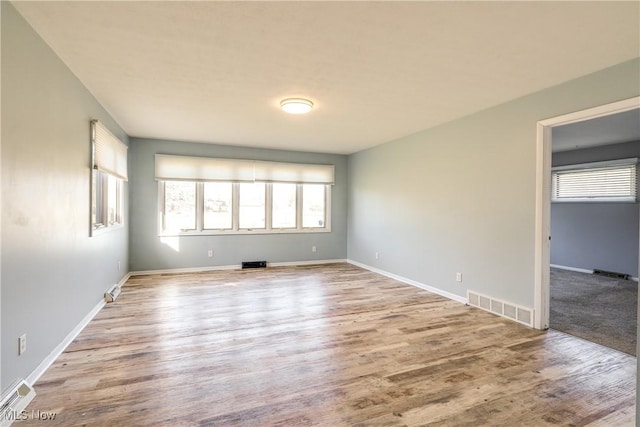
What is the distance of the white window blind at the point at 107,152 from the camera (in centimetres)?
333

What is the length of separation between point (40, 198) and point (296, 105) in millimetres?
2398


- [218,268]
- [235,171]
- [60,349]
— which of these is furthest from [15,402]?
[235,171]

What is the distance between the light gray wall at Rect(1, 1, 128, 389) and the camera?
186cm

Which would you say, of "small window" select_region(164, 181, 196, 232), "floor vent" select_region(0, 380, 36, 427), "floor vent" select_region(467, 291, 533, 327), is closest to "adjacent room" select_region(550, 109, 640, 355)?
"floor vent" select_region(467, 291, 533, 327)

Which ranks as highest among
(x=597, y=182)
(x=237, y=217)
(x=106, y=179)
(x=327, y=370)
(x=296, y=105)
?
(x=296, y=105)

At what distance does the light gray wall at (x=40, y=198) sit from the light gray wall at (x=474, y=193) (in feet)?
14.1

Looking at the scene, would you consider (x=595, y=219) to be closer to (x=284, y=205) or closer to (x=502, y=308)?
(x=502, y=308)

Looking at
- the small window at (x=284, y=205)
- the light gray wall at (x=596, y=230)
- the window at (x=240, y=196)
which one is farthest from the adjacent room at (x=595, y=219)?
the small window at (x=284, y=205)

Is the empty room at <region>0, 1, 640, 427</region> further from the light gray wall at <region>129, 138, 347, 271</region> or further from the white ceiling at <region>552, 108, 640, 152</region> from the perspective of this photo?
the white ceiling at <region>552, 108, 640, 152</region>

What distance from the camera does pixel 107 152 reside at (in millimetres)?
3773

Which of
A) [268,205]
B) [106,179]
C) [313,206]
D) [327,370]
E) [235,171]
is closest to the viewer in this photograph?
[327,370]

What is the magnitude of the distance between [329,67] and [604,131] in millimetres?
4839

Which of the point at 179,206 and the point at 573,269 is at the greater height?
the point at 179,206

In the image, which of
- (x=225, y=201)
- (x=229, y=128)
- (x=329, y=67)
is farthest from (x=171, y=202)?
(x=329, y=67)
